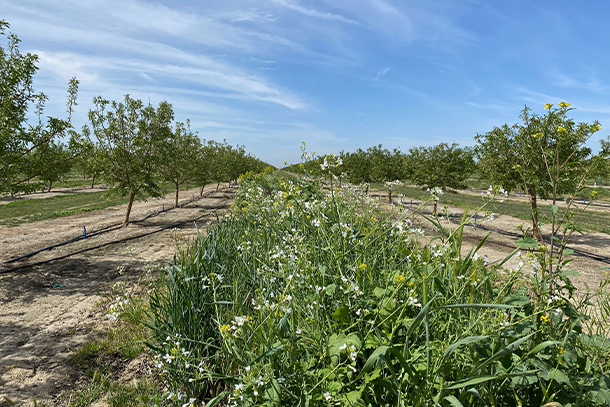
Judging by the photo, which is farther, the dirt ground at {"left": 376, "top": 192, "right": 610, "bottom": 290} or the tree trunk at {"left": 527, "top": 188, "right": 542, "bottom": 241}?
the dirt ground at {"left": 376, "top": 192, "right": 610, "bottom": 290}

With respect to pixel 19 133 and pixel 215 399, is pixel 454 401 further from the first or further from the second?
pixel 19 133

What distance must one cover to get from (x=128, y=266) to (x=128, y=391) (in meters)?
5.24

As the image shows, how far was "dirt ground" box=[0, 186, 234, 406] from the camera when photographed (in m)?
3.76

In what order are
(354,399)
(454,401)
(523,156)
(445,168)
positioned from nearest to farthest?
(454,401) < (354,399) < (523,156) < (445,168)

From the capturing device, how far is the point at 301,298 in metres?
2.54

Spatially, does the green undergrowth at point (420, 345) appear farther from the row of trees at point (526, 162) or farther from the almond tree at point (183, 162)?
the almond tree at point (183, 162)

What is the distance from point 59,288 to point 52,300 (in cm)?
70

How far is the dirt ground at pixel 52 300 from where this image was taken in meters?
3.76

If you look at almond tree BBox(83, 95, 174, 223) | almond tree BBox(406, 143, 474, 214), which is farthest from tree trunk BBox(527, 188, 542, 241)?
almond tree BBox(83, 95, 174, 223)

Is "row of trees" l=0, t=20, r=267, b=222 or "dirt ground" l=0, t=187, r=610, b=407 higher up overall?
"row of trees" l=0, t=20, r=267, b=222

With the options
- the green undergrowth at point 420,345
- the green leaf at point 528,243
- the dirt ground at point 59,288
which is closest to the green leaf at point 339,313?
the green undergrowth at point 420,345

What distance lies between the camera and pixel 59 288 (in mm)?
6680

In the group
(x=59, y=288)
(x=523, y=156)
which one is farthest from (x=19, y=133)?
(x=523, y=156)

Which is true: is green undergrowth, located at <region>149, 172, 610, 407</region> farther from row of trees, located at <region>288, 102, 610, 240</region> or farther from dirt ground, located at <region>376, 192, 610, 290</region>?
dirt ground, located at <region>376, 192, 610, 290</region>
